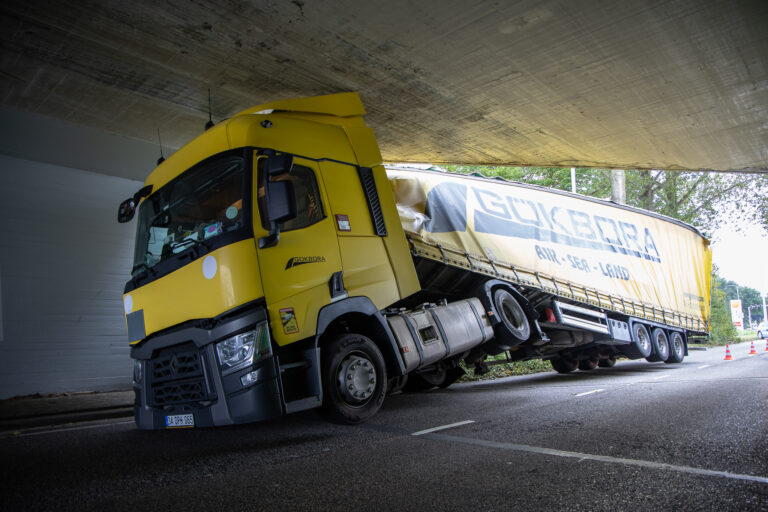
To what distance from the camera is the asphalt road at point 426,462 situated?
2.79 metres

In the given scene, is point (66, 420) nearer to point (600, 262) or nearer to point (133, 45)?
point (133, 45)

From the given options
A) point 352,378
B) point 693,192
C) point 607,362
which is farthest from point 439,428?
point 693,192

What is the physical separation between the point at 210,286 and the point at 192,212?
0.96 metres

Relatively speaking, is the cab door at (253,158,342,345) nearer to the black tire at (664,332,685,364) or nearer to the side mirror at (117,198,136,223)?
the side mirror at (117,198,136,223)

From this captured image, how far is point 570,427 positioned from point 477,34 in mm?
4871

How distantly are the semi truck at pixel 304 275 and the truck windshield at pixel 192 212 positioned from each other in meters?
0.02

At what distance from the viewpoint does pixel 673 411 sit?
539 cm

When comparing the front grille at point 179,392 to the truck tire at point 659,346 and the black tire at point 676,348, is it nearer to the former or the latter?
the truck tire at point 659,346

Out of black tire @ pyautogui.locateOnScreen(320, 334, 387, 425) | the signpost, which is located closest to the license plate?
black tire @ pyautogui.locateOnScreen(320, 334, 387, 425)

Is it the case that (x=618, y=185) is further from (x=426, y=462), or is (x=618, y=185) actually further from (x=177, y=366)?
(x=177, y=366)

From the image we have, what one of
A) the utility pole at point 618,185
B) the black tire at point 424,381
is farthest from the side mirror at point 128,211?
the utility pole at point 618,185

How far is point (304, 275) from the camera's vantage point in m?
4.71

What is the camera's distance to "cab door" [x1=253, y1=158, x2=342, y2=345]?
439 cm

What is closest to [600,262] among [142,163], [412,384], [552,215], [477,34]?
[552,215]
